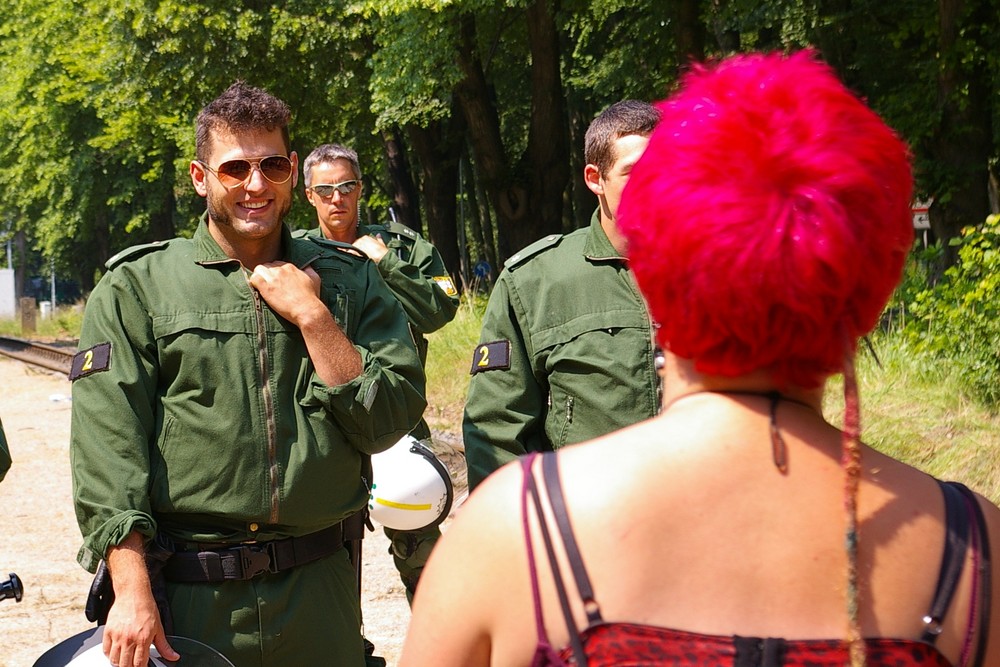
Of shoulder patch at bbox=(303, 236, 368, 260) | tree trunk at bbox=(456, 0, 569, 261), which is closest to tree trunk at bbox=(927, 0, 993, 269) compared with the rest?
tree trunk at bbox=(456, 0, 569, 261)

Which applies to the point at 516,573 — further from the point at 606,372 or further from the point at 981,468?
the point at 981,468

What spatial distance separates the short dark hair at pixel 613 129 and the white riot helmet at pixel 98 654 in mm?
1817

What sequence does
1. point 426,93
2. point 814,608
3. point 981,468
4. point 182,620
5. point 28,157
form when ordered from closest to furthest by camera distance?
point 814,608 < point 182,620 < point 981,468 < point 426,93 < point 28,157

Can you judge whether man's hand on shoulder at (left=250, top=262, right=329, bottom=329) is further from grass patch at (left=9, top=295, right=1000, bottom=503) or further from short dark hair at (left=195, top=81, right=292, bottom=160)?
grass patch at (left=9, top=295, right=1000, bottom=503)

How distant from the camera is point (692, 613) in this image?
174 centimetres

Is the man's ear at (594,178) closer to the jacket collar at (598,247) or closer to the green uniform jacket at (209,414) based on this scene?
the jacket collar at (598,247)

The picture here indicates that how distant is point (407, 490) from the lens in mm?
5707

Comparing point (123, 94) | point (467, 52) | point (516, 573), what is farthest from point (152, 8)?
point (516, 573)

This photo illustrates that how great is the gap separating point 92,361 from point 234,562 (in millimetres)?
655

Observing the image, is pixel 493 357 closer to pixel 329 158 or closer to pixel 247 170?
pixel 247 170

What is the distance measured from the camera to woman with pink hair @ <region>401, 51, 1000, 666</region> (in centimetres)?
172

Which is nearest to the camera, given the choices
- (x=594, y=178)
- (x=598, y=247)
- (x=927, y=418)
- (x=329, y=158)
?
(x=598, y=247)

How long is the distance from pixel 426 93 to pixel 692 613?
16609mm

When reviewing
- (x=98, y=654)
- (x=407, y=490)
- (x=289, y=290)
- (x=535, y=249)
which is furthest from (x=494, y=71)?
(x=98, y=654)
